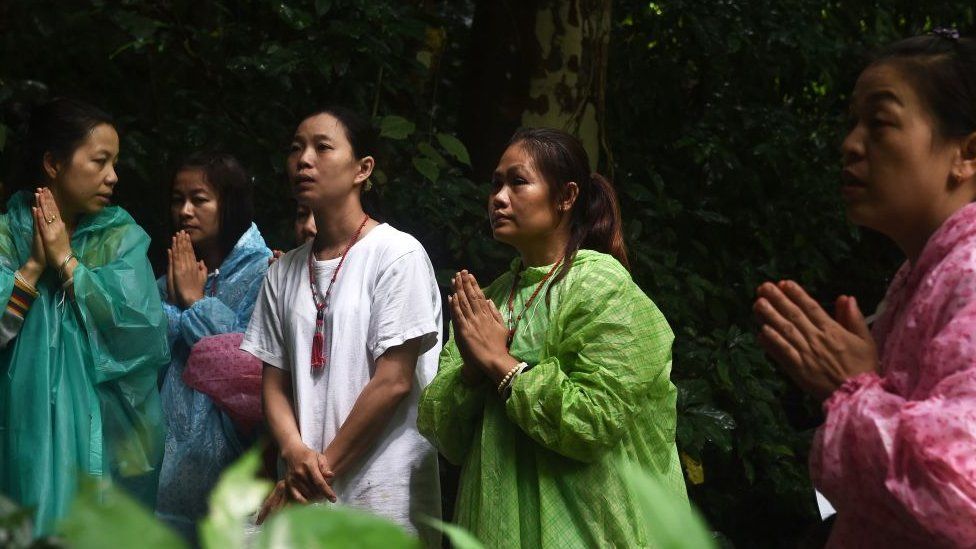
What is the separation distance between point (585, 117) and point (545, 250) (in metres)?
2.00

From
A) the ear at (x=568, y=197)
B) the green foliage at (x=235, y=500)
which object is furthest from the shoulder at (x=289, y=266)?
the green foliage at (x=235, y=500)

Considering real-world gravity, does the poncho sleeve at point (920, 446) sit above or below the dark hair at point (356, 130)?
below

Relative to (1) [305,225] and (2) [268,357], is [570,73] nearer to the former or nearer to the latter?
(1) [305,225]

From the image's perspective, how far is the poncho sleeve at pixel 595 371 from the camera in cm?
256

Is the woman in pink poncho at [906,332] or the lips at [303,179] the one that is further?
the lips at [303,179]

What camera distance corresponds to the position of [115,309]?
332cm

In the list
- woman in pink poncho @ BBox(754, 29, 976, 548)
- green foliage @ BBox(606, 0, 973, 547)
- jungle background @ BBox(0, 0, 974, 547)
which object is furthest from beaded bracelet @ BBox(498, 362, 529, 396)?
green foliage @ BBox(606, 0, 973, 547)

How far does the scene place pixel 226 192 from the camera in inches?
151

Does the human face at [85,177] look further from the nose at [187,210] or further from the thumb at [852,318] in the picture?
the thumb at [852,318]

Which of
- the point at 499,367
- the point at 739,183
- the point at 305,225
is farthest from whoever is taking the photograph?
the point at 739,183

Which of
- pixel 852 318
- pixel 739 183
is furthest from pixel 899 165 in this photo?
pixel 739 183

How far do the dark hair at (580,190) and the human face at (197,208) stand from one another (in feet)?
3.89

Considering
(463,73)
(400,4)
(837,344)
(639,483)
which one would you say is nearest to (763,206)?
(463,73)

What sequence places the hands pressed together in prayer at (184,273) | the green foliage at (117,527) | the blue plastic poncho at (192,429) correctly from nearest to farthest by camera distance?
the green foliage at (117,527) < the blue plastic poncho at (192,429) < the hands pressed together in prayer at (184,273)
